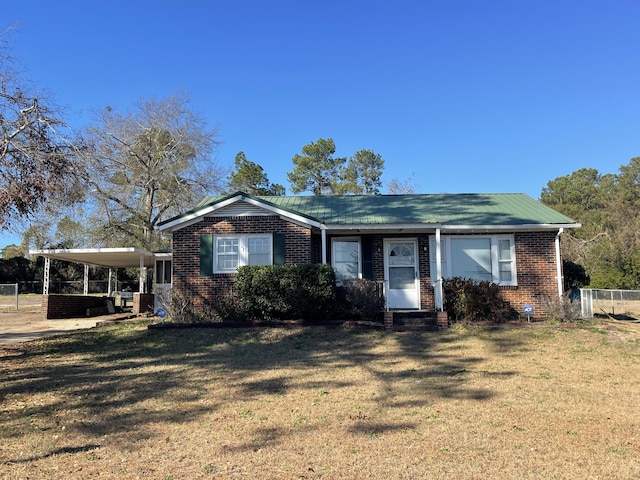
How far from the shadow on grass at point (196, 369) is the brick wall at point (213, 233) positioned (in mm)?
1736

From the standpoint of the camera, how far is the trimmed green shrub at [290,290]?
12.1 m

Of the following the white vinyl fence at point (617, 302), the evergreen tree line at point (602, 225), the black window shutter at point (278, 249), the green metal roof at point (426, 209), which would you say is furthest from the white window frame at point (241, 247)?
the white vinyl fence at point (617, 302)

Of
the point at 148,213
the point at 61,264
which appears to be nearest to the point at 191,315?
the point at 148,213

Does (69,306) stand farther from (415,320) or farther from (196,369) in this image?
(415,320)

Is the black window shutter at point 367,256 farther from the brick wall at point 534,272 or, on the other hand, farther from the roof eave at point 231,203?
the brick wall at point 534,272

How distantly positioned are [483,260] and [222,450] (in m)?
11.0

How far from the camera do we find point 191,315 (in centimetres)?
1295

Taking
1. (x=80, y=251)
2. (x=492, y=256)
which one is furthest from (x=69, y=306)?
(x=492, y=256)

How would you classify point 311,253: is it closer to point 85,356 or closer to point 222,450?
point 85,356

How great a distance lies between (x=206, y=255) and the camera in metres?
13.5

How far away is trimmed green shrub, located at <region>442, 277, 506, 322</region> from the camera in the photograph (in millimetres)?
12547

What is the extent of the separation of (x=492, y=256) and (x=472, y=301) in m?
2.20

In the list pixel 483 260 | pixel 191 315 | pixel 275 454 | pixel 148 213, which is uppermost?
pixel 148 213

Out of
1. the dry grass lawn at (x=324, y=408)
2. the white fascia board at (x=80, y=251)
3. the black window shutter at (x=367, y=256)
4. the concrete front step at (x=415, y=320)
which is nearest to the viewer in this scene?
the dry grass lawn at (x=324, y=408)
